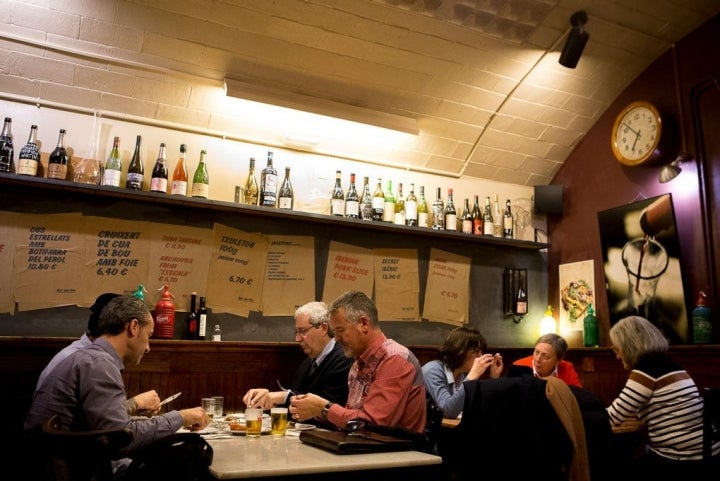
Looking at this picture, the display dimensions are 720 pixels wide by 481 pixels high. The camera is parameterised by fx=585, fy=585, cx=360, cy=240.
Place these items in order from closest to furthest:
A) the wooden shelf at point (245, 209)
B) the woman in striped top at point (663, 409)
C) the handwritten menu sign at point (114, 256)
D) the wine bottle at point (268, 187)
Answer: the woman in striped top at point (663, 409)
the wooden shelf at point (245, 209)
the handwritten menu sign at point (114, 256)
the wine bottle at point (268, 187)

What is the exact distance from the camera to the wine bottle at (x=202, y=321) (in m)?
4.21

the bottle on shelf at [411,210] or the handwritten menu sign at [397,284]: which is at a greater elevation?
the bottle on shelf at [411,210]

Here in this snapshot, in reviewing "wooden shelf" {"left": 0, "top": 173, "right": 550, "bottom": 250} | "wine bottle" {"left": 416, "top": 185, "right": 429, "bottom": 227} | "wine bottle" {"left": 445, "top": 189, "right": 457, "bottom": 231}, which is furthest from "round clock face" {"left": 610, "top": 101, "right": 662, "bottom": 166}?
"wine bottle" {"left": 416, "top": 185, "right": 429, "bottom": 227}

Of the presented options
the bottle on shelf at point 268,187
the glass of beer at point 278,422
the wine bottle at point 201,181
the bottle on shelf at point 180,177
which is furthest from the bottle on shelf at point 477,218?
the glass of beer at point 278,422

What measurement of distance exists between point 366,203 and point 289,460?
3299mm

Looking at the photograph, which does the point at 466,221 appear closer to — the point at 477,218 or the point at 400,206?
the point at 477,218

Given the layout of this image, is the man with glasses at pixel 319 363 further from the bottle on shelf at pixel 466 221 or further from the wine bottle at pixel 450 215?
the bottle on shelf at pixel 466 221

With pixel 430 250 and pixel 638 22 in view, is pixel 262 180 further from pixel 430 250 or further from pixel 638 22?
pixel 638 22

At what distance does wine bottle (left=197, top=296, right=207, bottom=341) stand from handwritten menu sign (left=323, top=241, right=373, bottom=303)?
980 millimetres

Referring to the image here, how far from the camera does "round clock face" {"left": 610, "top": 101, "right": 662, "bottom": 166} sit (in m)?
4.66

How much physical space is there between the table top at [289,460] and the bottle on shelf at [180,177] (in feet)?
7.98

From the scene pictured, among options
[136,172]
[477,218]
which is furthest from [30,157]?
[477,218]

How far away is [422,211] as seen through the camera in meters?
5.25

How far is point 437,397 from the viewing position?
3.64 metres
